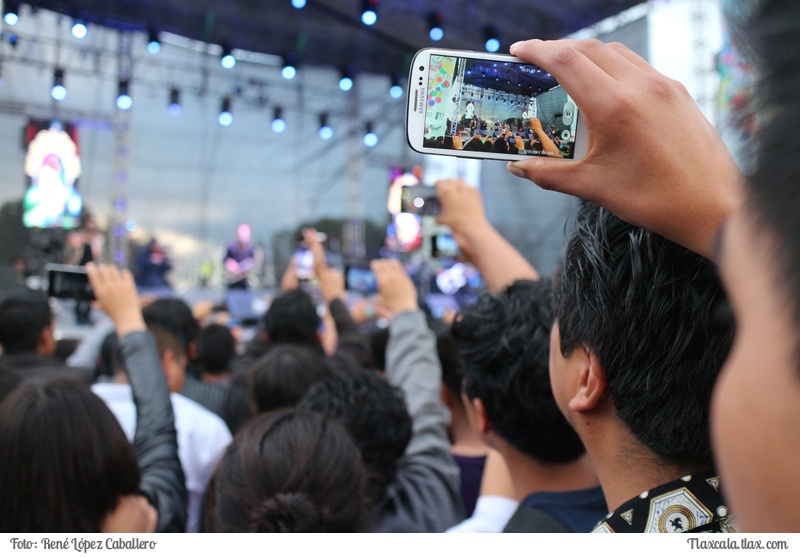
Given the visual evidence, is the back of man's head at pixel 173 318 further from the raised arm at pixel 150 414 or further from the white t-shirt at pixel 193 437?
the raised arm at pixel 150 414

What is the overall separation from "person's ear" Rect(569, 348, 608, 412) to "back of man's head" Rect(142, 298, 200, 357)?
1.61 m

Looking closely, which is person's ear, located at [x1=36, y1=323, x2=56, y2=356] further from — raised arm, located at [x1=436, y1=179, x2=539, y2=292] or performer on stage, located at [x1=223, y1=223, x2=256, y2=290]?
performer on stage, located at [x1=223, y1=223, x2=256, y2=290]

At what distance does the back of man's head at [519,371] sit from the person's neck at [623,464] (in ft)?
1.17

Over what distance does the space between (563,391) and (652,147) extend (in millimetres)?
292

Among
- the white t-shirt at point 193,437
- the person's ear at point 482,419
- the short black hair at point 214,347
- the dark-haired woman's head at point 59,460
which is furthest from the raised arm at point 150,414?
the short black hair at point 214,347

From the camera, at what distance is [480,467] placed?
1493 millimetres

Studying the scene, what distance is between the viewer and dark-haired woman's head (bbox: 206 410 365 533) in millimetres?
824

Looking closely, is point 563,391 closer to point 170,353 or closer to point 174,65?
point 170,353

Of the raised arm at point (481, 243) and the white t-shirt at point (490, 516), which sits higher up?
the raised arm at point (481, 243)

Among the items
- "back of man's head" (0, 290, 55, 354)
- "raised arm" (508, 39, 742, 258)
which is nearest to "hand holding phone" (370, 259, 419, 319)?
"raised arm" (508, 39, 742, 258)

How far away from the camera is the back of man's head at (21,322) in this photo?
208cm
